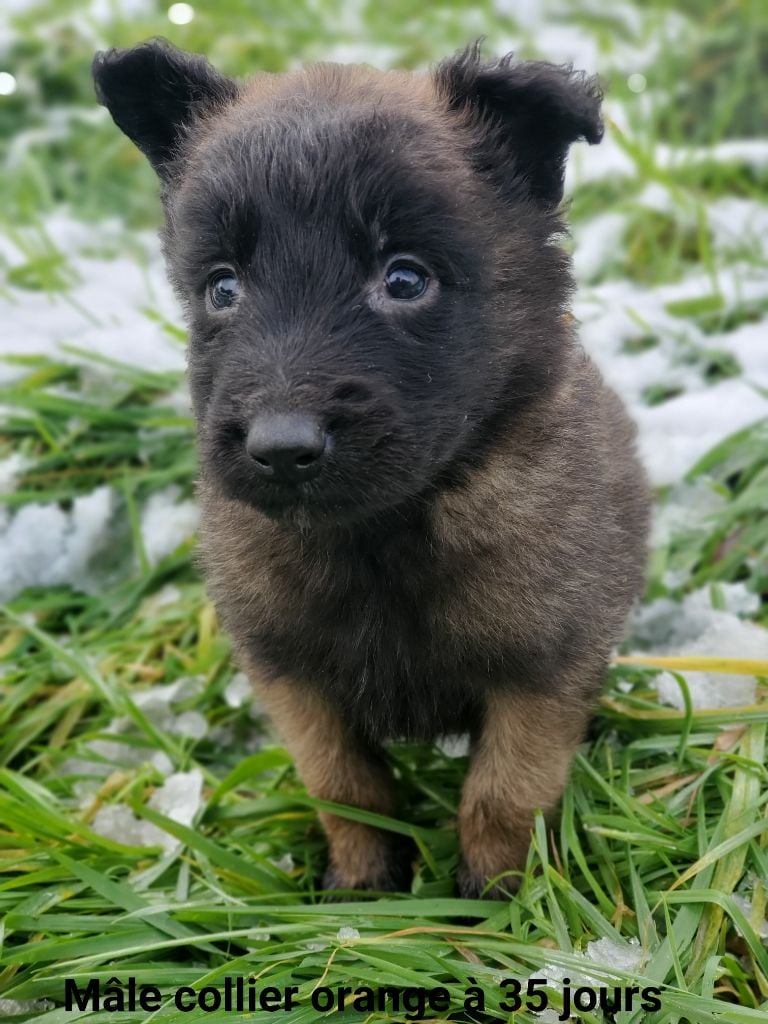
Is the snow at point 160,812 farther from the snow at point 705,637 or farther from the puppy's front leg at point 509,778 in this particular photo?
the snow at point 705,637

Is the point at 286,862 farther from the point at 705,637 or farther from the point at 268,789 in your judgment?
the point at 705,637

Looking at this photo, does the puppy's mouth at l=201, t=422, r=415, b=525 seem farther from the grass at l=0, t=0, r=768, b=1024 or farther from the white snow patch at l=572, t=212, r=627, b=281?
the white snow patch at l=572, t=212, r=627, b=281

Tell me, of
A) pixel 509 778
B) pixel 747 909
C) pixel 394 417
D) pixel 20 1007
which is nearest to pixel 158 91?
pixel 394 417

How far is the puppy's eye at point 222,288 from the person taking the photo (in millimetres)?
2441

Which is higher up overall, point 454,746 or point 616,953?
point 454,746

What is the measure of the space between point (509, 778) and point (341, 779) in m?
0.48

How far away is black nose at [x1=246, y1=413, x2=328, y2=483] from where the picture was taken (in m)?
2.08

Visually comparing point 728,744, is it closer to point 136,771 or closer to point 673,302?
point 136,771

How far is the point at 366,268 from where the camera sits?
2.29 meters

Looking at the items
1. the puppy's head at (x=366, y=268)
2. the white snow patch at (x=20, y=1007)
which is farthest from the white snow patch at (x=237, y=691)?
the puppy's head at (x=366, y=268)

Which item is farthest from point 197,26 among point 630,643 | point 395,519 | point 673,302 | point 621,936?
point 621,936

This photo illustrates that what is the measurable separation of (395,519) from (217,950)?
3.70 feet

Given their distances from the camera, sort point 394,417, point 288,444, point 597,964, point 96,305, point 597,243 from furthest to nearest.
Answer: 1. point 597,243
2. point 96,305
3. point 597,964
4. point 394,417
5. point 288,444

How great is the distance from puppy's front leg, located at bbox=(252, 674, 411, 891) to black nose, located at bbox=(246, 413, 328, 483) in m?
0.90
